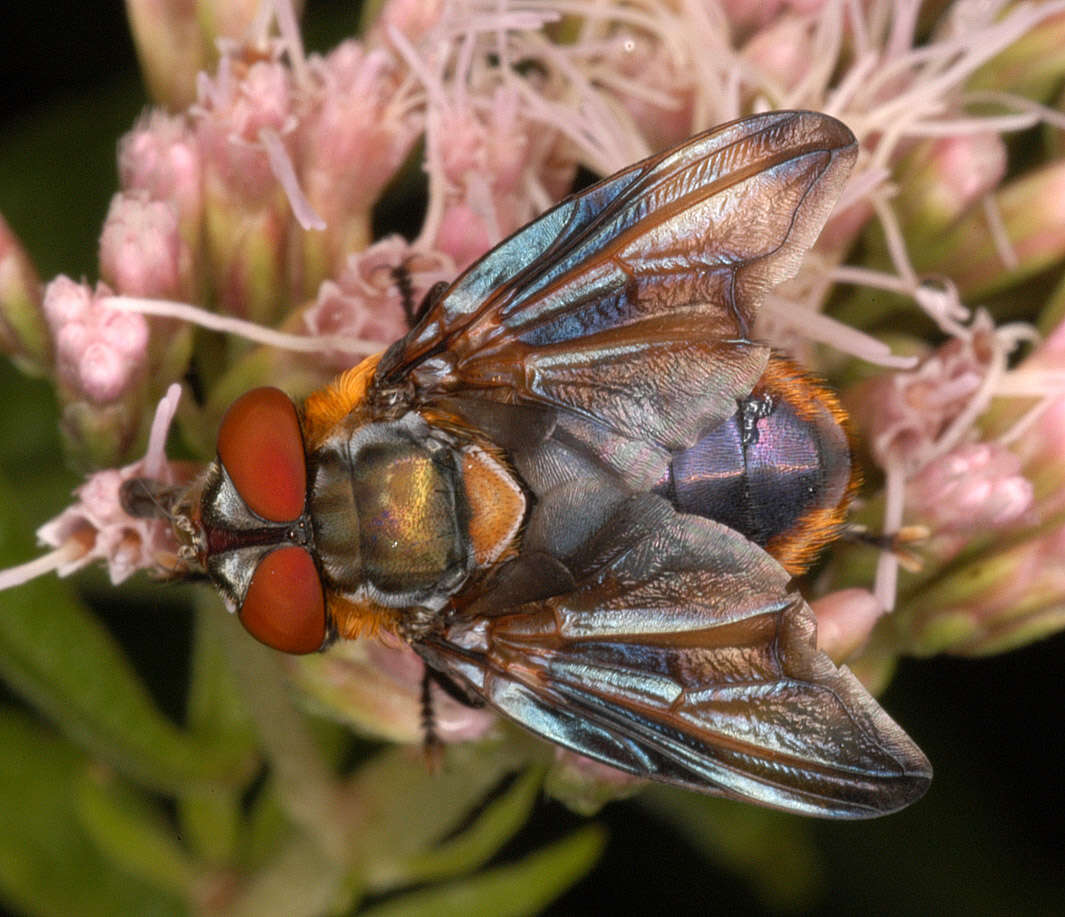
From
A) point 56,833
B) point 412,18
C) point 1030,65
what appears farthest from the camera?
point 56,833

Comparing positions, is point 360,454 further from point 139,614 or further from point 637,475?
point 139,614

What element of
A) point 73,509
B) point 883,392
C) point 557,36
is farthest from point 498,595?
point 557,36

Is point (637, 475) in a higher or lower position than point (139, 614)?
higher

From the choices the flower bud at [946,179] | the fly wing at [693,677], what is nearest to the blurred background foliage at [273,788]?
the fly wing at [693,677]

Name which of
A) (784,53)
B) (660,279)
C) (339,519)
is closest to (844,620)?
(660,279)

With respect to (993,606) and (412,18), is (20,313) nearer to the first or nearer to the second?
(412,18)

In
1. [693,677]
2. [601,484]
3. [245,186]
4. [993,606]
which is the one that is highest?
[245,186]

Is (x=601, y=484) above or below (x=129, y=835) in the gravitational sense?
above
